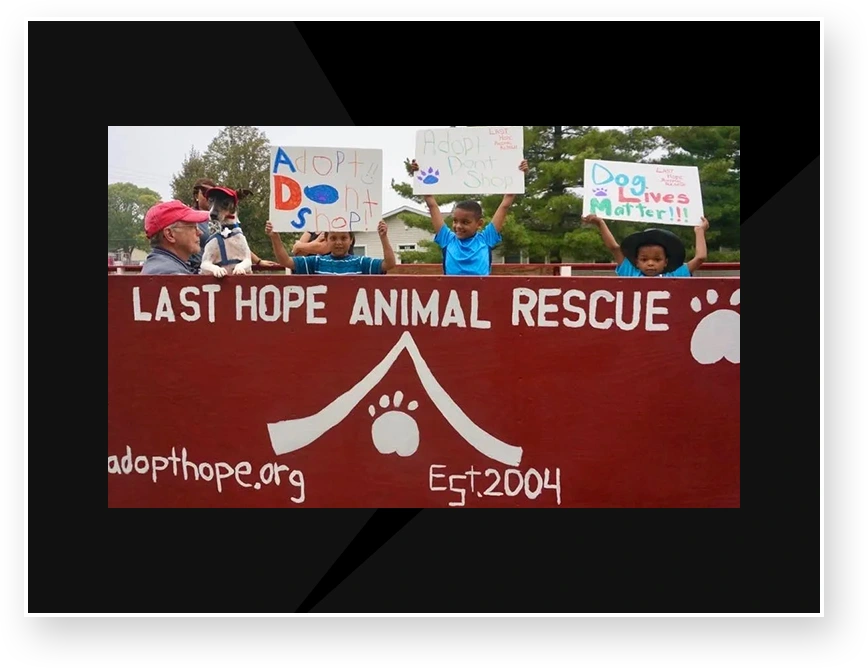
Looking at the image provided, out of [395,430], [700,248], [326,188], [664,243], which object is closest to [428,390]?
[395,430]

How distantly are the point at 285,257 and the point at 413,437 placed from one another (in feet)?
4.88

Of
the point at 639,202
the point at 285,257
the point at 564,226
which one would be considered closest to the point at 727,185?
the point at 564,226

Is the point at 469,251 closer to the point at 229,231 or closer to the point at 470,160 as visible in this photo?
the point at 470,160

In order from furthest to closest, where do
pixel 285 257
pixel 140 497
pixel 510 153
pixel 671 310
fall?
1. pixel 285 257
2. pixel 510 153
3. pixel 140 497
4. pixel 671 310

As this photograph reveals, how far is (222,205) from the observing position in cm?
441

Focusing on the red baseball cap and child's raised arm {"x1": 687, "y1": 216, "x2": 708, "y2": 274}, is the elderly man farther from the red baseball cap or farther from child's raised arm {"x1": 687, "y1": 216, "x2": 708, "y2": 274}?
child's raised arm {"x1": 687, "y1": 216, "x2": 708, "y2": 274}

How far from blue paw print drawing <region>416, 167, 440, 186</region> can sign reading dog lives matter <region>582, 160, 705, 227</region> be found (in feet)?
3.12

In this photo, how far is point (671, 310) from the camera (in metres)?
3.67

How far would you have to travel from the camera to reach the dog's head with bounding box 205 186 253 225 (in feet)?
14.3

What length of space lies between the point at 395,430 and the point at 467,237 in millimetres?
1376

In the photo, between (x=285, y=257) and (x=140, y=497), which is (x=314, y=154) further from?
(x=140, y=497)

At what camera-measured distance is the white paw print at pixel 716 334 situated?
3668mm

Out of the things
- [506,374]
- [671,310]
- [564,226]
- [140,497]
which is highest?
[564,226]

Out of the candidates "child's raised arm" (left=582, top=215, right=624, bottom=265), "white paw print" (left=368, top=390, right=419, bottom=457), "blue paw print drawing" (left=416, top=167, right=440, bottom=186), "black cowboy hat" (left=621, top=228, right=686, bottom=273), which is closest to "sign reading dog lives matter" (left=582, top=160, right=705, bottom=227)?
"child's raised arm" (left=582, top=215, right=624, bottom=265)
